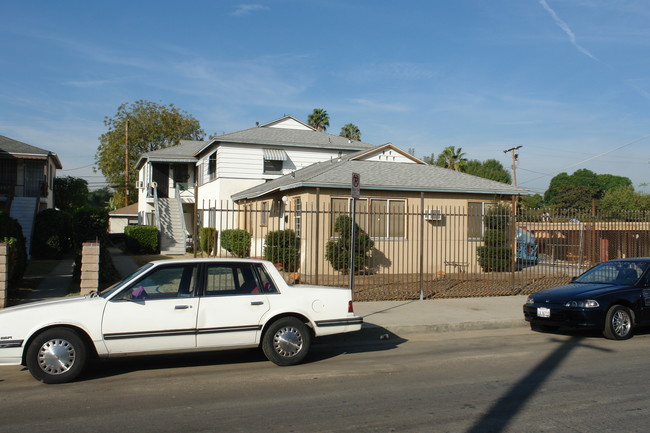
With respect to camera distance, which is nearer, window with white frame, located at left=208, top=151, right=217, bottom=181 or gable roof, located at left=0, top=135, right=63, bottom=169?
gable roof, located at left=0, top=135, right=63, bottom=169

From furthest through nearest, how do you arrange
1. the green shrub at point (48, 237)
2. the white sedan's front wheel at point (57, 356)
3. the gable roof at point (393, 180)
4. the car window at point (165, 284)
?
the green shrub at point (48, 237)
the gable roof at point (393, 180)
the car window at point (165, 284)
the white sedan's front wheel at point (57, 356)

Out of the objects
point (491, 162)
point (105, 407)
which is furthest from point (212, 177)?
point (491, 162)

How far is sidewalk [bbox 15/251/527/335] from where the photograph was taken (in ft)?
34.8

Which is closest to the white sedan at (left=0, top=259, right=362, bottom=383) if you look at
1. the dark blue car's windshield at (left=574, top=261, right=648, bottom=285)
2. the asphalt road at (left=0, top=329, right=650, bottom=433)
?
the asphalt road at (left=0, top=329, right=650, bottom=433)

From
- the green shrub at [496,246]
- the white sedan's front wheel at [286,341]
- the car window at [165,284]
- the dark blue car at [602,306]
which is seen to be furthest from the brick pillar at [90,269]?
the green shrub at [496,246]

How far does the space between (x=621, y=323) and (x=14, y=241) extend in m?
13.3

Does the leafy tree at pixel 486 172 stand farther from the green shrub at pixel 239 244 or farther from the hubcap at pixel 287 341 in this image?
the hubcap at pixel 287 341

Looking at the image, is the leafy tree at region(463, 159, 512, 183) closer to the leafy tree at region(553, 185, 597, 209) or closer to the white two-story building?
the white two-story building

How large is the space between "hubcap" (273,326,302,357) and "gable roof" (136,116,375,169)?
20861 mm

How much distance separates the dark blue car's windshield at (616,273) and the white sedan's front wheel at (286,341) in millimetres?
6344

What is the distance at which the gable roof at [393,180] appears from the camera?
61.8 feet

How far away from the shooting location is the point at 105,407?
227 inches

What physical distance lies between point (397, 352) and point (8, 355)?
5.37 meters

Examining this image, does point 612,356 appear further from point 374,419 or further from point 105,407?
point 105,407
